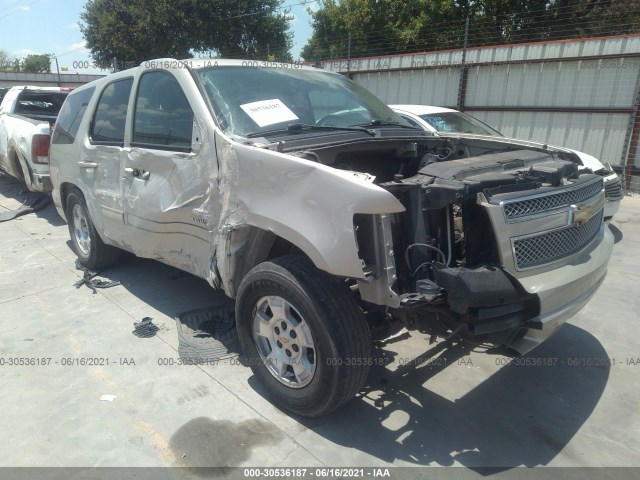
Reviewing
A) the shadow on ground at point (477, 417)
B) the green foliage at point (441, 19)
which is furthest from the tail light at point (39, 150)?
the green foliage at point (441, 19)

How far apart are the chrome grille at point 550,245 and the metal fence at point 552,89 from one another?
8595mm

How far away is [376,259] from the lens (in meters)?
2.44

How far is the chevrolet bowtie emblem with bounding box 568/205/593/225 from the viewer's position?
9.06 ft

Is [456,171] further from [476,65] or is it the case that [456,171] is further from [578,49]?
[476,65]

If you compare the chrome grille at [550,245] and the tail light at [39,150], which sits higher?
the chrome grille at [550,245]

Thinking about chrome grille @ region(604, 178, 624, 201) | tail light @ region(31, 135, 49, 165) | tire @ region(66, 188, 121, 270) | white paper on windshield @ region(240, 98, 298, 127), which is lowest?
tire @ region(66, 188, 121, 270)

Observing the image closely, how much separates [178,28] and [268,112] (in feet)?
87.2

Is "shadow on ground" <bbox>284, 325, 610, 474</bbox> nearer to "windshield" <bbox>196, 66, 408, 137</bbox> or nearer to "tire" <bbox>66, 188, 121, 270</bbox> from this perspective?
"windshield" <bbox>196, 66, 408, 137</bbox>

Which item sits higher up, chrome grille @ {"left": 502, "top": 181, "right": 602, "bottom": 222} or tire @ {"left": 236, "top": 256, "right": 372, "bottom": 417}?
chrome grille @ {"left": 502, "top": 181, "right": 602, "bottom": 222}

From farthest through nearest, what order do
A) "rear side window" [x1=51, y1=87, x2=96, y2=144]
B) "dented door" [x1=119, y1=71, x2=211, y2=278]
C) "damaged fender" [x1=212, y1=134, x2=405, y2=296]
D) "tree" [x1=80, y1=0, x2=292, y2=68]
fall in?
"tree" [x1=80, y1=0, x2=292, y2=68] < "rear side window" [x1=51, y1=87, x2=96, y2=144] < "dented door" [x1=119, y1=71, x2=211, y2=278] < "damaged fender" [x1=212, y1=134, x2=405, y2=296]

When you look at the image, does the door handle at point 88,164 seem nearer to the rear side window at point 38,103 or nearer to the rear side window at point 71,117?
the rear side window at point 71,117

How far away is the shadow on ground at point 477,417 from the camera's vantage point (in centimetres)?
270

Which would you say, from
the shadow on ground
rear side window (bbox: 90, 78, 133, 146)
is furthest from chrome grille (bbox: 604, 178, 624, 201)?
rear side window (bbox: 90, 78, 133, 146)

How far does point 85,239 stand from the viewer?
210 inches
